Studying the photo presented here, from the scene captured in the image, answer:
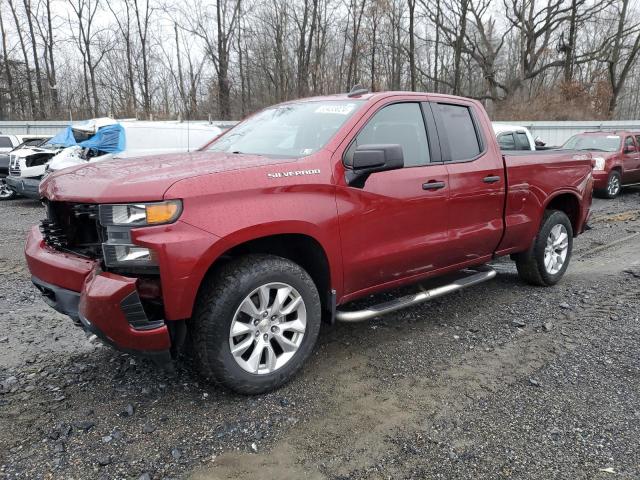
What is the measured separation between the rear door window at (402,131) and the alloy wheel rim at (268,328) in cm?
123

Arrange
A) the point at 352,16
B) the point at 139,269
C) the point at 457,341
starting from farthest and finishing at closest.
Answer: the point at 352,16, the point at 457,341, the point at 139,269

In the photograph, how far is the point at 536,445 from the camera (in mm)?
2604

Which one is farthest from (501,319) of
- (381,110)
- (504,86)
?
(504,86)

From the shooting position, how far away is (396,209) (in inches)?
138

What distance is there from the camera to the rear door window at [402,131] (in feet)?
11.7

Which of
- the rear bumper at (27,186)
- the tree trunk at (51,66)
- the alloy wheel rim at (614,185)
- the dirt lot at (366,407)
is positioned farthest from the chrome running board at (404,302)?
the tree trunk at (51,66)

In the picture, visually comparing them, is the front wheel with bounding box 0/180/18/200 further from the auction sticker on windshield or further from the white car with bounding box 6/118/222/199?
the auction sticker on windshield

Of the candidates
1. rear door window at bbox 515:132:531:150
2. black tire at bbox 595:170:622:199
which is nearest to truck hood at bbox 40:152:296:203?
rear door window at bbox 515:132:531:150

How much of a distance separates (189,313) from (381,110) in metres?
2.04

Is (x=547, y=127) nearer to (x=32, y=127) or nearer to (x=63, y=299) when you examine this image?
(x=32, y=127)

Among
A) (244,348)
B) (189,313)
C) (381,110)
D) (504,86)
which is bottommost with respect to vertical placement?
(244,348)

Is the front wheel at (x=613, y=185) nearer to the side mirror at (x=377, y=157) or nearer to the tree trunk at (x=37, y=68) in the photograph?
the side mirror at (x=377, y=157)

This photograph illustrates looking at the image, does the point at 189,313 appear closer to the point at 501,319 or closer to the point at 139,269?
the point at 139,269

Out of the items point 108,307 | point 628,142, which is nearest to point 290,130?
point 108,307
